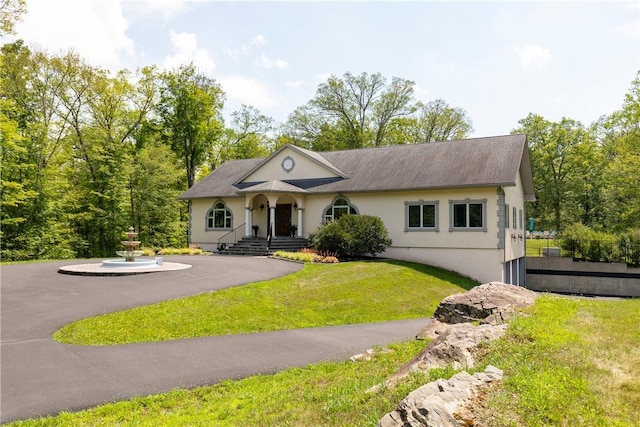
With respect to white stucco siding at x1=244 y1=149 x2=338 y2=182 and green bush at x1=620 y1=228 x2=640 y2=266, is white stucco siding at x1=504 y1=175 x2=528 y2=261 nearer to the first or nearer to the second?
green bush at x1=620 y1=228 x2=640 y2=266

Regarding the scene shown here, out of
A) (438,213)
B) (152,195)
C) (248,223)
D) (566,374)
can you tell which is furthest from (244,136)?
(566,374)

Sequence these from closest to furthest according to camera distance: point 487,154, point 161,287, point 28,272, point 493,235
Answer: point 161,287 < point 28,272 < point 493,235 < point 487,154

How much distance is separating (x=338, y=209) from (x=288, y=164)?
4.92 metres

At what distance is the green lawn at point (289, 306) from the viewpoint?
9.66m

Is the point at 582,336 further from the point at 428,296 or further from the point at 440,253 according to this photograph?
the point at 440,253

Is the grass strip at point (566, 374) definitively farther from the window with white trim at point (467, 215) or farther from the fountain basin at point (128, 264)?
the fountain basin at point (128, 264)

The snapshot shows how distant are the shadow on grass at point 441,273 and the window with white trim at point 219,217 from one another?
1103 cm

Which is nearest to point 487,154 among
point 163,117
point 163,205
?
point 163,205

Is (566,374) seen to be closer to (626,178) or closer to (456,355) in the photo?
(456,355)

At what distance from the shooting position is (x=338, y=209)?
25.1 m

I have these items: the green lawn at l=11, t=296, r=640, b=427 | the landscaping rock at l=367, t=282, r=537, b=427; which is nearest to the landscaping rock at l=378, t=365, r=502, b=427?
the landscaping rock at l=367, t=282, r=537, b=427

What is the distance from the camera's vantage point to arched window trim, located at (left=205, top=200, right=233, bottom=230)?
28500 mm

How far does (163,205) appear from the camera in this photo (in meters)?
35.3

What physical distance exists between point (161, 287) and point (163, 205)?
23.2 m
